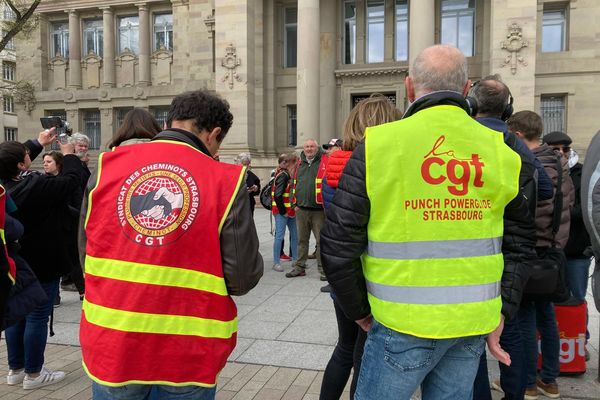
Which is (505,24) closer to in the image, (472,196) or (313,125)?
(313,125)

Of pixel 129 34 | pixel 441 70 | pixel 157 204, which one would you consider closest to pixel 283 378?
pixel 157 204

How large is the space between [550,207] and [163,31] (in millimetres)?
27298

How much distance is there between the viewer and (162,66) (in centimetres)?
2672

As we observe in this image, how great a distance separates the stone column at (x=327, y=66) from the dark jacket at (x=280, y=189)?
14.7 metres

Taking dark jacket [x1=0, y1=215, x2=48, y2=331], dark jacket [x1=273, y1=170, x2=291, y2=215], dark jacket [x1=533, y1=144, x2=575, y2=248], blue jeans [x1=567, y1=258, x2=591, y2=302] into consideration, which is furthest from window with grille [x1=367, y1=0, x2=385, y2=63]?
dark jacket [x1=0, y1=215, x2=48, y2=331]

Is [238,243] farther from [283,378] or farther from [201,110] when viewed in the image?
[283,378]

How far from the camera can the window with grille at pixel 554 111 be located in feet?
70.9

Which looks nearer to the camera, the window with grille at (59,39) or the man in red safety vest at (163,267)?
the man in red safety vest at (163,267)

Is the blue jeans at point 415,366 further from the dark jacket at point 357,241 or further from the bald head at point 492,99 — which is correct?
the bald head at point 492,99

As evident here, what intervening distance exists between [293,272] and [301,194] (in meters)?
1.26

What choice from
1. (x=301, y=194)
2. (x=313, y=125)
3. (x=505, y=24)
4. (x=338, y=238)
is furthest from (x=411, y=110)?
(x=505, y=24)

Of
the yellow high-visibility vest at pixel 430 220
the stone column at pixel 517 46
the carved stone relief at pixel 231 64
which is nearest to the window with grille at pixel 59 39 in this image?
the carved stone relief at pixel 231 64

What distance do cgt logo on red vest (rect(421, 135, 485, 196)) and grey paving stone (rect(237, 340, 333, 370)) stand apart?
9.07 feet

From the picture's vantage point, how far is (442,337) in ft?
5.95
